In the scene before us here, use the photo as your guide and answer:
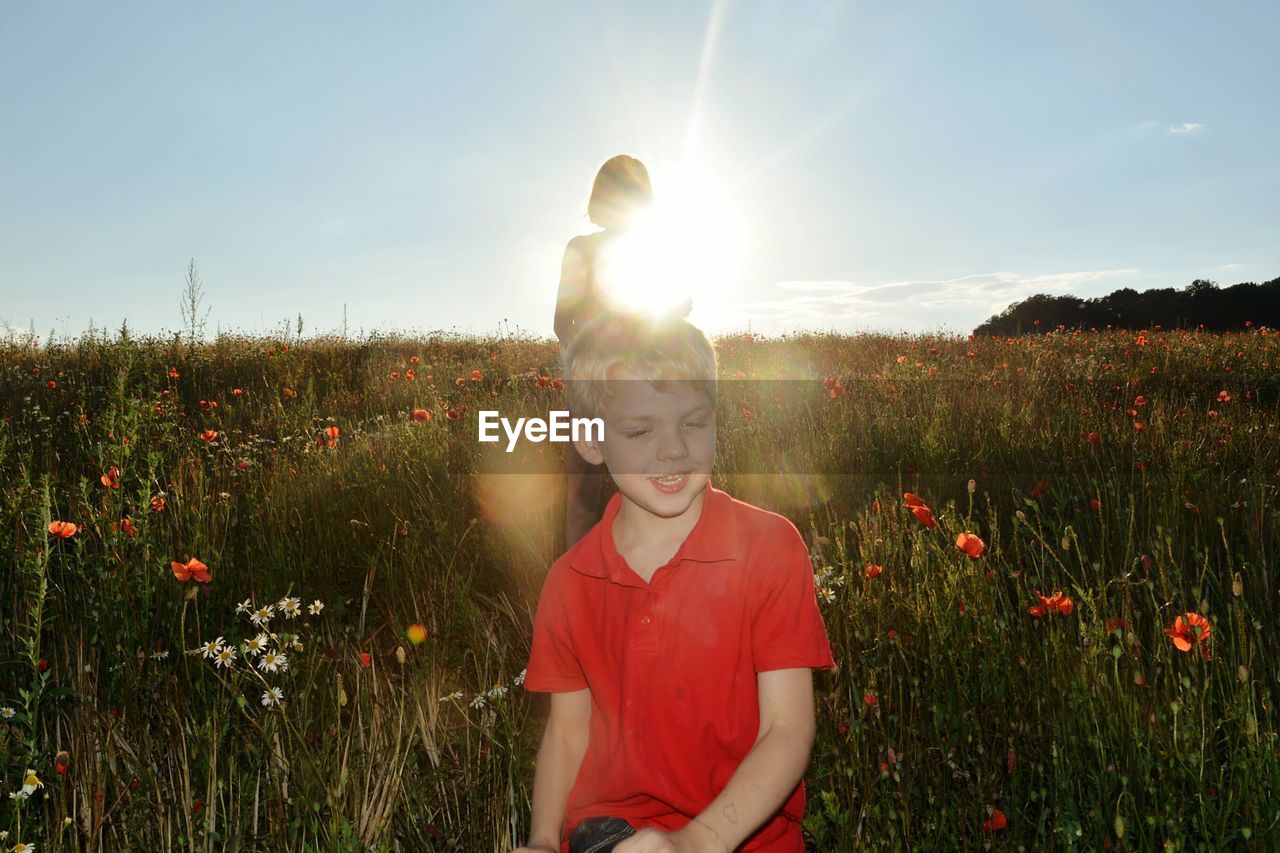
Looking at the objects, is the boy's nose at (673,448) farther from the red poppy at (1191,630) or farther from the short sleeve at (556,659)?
the red poppy at (1191,630)

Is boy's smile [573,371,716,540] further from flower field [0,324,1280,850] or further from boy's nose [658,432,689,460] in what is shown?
flower field [0,324,1280,850]

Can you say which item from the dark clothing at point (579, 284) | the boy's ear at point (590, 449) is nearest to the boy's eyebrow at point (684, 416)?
the boy's ear at point (590, 449)

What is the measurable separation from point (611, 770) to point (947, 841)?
905 mm

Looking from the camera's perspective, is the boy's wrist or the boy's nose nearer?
the boy's wrist

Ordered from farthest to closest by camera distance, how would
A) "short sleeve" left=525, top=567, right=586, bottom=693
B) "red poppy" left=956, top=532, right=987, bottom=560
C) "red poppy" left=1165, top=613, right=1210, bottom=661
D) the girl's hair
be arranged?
1. the girl's hair
2. "red poppy" left=956, top=532, right=987, bottom=560
3. "red poppy" left=1165, top=613, right=1210, bottom=661
4. "short sleeve" left=525, top=567, right=586, bottom=693

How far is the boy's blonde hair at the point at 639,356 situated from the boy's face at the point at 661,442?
0.02 m

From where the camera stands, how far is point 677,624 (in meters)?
1.37

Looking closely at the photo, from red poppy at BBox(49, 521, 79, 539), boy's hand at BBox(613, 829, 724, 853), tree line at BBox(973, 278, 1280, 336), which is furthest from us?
tree line at BBox(973, 278, 1280, 336)

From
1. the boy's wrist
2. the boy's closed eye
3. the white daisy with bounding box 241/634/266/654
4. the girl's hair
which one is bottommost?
the white daisy with bounding box 241/634/266/654

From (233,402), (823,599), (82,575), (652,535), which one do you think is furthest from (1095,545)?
(233,402)

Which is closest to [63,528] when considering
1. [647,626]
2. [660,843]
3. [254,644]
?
[254,644]

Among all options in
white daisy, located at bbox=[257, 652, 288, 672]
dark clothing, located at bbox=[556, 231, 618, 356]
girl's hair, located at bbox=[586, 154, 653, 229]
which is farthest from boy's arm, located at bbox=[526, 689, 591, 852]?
girl's hair, located at bbox=[586, 154, 653, 229]

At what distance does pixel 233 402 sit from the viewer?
780 centimetres

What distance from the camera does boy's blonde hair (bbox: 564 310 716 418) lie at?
1353 mm
